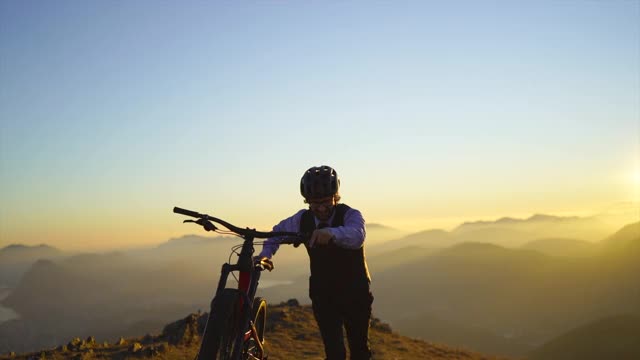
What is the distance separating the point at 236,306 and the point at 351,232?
1694 millimetres

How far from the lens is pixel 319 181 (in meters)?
6.41

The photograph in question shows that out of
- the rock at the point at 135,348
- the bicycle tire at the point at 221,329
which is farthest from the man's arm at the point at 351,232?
the rock at the point at 135,348

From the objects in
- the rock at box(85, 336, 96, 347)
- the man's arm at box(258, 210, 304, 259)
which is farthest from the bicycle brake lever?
the rock at box(85, 336, 96, 347)

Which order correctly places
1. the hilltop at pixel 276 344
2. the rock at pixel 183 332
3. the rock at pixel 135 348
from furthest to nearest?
the rock at pixel 183 332
the rock at pixel 135 348
the hilltop at pixel 276 344

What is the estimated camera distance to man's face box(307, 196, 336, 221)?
6.48 metres

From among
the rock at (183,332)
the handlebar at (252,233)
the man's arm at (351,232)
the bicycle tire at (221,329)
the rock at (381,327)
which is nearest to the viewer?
the bicycle tire at (221,329)

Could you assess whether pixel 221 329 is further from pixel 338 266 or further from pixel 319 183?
pixel 319 183

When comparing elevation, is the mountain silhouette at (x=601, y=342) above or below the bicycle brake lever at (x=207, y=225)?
below

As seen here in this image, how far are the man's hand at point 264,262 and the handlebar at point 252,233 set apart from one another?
0.33m

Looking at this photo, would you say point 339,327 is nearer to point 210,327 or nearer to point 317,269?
point 317,269

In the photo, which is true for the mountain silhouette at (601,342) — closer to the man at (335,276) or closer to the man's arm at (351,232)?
the man at (335,276)

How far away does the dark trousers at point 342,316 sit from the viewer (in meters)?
6.42

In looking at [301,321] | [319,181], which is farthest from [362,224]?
[301,321]

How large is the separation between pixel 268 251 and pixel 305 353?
36.7ft
